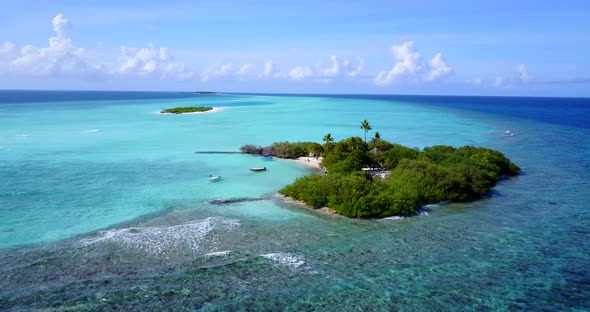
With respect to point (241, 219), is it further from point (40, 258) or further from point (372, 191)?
point (40, 258)

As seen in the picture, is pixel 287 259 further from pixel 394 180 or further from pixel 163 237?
pixel 394 180

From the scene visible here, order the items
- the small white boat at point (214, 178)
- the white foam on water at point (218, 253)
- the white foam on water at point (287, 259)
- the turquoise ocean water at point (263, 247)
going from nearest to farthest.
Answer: the turquoise ocean water at point (263, 247) → the white foam on water at point (287, 259) → the white foam on water at point (218, 253) → the small white boat at point (214, 178)

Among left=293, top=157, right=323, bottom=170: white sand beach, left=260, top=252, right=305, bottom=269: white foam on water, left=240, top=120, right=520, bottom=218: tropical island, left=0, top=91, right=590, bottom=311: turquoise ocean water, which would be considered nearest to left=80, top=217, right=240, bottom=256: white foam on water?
left=0, top=91, right=590, bottom=311: turquoise ocean water

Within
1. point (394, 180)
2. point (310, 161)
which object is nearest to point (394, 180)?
point (394, 180)

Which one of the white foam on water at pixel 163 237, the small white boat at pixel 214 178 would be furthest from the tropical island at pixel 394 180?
the small white boat at pixel 214 178

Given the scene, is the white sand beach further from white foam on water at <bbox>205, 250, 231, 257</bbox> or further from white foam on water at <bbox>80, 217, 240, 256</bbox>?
white foam on water at <bbox>205, 250, 231, 257</bbox>

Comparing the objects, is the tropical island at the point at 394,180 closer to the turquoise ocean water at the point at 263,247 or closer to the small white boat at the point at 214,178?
the turquoise ocean water at the point at 263,247

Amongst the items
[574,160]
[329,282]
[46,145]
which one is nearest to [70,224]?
[329,282]
